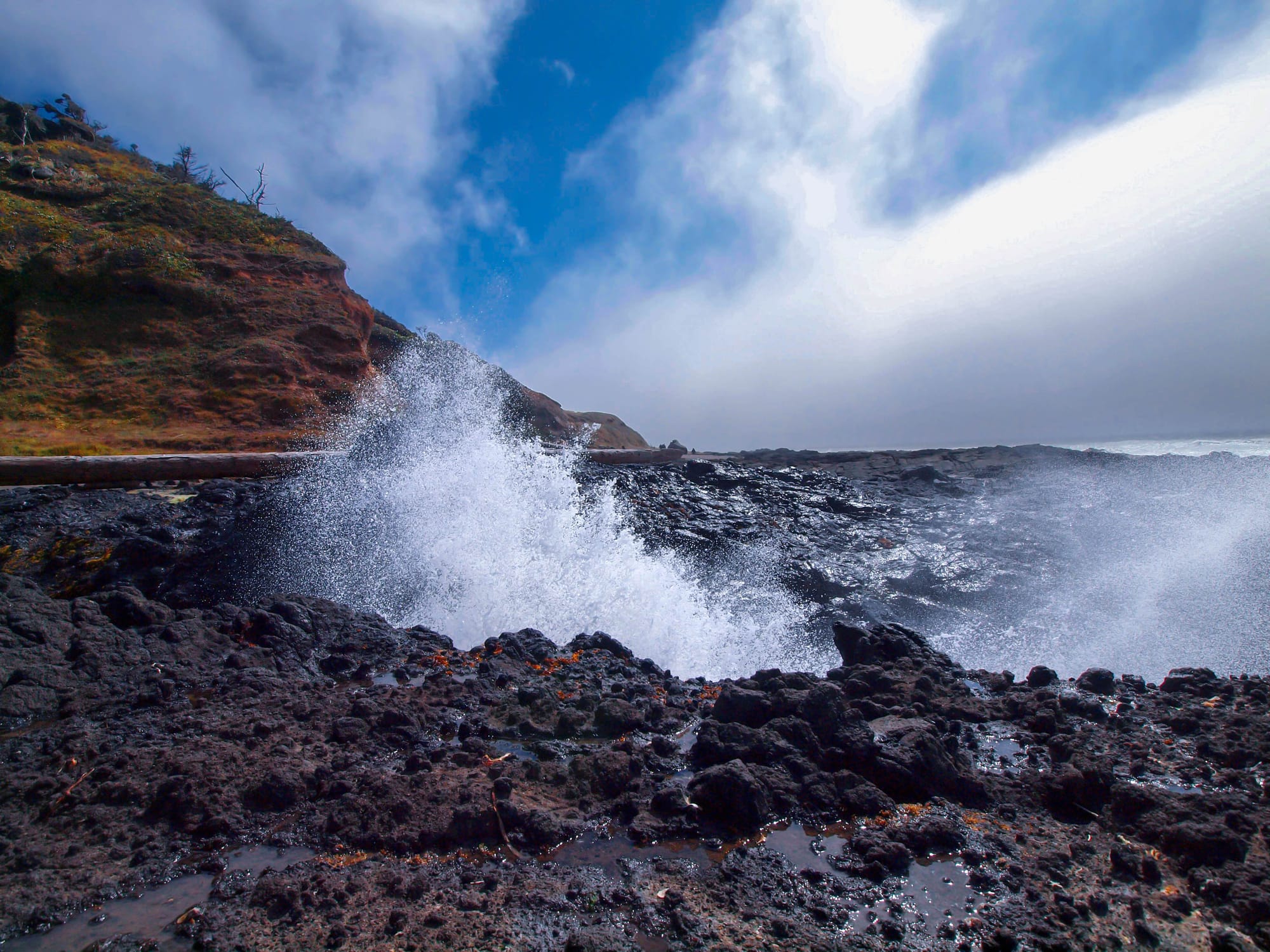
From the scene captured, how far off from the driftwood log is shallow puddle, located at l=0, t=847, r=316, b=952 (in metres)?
8.92

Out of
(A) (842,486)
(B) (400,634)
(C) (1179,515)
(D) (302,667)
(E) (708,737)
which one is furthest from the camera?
(A) (842,486)

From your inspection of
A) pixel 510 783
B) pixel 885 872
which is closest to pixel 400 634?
pixel 510 783

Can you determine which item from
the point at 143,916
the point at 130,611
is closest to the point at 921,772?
the point at 143,916

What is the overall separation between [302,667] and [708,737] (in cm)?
381

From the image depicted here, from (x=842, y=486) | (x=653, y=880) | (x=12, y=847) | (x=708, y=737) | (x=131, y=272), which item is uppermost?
(x=131, y=272)

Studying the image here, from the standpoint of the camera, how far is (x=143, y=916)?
2.37 m

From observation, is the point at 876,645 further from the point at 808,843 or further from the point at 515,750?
the point at 515,750

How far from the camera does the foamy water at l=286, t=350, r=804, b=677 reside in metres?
7.36

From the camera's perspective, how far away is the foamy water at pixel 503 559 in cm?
736

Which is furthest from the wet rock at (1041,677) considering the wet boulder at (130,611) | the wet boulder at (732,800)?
the wet boulder at (130,611)

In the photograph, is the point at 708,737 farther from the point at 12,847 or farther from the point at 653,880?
the point at 12,847

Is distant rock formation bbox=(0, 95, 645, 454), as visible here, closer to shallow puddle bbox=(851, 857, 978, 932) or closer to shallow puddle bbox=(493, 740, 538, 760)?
shallow puddle bbox=(493, 740, 538, 760)

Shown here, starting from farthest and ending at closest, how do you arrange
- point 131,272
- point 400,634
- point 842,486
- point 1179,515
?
1. point 131,272
2. point 842,486
3. point 1179,515
4. point 400,634

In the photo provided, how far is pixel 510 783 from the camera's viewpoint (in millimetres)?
3229
